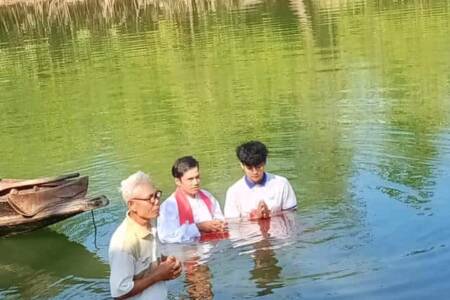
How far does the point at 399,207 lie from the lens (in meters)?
8.95

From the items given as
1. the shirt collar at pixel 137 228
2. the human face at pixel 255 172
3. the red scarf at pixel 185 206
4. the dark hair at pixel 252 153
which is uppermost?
the shirt collar at pixel 137 228

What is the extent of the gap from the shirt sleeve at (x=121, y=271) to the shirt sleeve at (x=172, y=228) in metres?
2.92

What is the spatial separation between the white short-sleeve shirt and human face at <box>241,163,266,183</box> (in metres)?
0.11

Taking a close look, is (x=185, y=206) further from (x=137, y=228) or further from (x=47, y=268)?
(x=137, y=228)

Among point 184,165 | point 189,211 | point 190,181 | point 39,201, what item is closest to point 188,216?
point 189,211

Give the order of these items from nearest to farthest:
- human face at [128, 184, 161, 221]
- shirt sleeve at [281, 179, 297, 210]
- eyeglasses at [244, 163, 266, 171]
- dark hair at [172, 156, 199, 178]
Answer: human face at [128, 184, 161, 221], dark hair at [172, 156, 199, 178], eyeglasses at [244, 163, 266, 171], shirt sleeve at [281, 179, 297, 210]

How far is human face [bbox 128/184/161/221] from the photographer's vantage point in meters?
4.79

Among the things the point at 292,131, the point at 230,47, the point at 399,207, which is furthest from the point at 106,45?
the point at 399,207

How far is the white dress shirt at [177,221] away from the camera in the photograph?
780cm

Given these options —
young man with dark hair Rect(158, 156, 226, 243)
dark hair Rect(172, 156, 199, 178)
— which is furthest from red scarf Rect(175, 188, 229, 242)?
dark hair Rect(172, 156, 199, 178)

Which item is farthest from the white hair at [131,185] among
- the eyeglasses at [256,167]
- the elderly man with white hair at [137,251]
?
the eyeglasses at [256,167]

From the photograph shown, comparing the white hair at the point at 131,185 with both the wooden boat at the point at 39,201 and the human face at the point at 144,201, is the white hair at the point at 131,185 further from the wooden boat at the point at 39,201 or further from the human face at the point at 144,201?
the wooden boat at the point at 39,201

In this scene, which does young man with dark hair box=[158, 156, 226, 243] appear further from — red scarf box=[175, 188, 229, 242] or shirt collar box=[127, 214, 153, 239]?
shirt collar box=[127, 214, 153, 239]

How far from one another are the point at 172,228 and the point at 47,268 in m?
1.52
